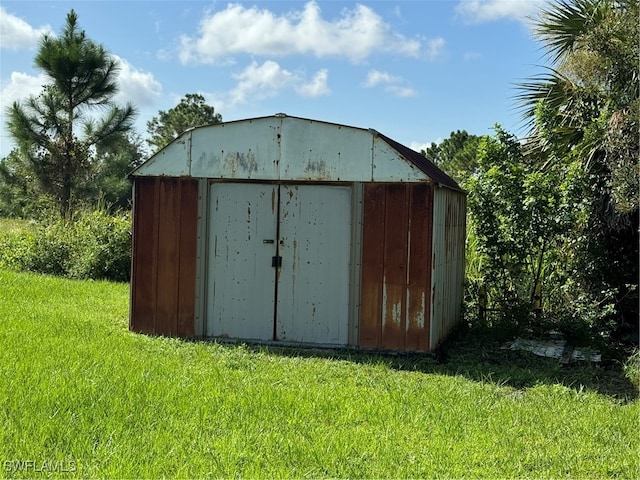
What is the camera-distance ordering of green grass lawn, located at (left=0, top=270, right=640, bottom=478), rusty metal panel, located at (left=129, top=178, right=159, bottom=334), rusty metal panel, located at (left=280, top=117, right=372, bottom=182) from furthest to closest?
rusty metal panel, located at (left=129, top=178, right=159, bottom=334) → rusty metal panel, located at (left=280, top=117, right=372, bottom=182) → green grass lawn, located at (left=0, top=270, right=640, bottom=478)

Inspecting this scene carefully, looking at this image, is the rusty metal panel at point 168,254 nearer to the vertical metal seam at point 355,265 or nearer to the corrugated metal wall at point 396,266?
the vertical metal seam at point 355,265

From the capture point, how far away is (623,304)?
7680 millimetres

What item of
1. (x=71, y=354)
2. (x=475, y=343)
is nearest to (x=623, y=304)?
(x=475, y=343)

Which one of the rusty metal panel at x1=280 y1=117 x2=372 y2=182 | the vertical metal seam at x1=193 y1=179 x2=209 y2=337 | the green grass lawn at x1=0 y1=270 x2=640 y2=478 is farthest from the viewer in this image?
the vertical metal seam at x1=193 y1=179 x2=209 y2=337

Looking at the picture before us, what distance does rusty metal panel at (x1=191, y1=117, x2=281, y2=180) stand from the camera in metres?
6.91

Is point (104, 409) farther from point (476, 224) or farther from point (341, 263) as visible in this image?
point (476, 224)

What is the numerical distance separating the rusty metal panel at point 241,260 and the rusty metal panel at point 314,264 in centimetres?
15

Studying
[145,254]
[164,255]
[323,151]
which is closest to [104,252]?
[145,254]

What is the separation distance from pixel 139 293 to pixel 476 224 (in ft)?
14.4

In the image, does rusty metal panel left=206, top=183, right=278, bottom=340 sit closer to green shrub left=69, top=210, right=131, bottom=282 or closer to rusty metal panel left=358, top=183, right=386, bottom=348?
rusty metal panel left=358, top=183, right=386, bottom=348

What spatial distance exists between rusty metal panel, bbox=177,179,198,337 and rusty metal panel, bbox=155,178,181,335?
0.17 ft

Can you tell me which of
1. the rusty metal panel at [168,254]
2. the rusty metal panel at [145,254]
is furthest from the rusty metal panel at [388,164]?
the rusty metal panel at [145,254]

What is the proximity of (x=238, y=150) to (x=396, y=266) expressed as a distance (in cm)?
219

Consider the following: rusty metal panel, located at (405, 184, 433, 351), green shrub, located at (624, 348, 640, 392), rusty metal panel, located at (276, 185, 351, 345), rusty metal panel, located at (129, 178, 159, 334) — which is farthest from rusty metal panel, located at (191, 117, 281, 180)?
green shrub, located at (624, 348, 640, 392)
